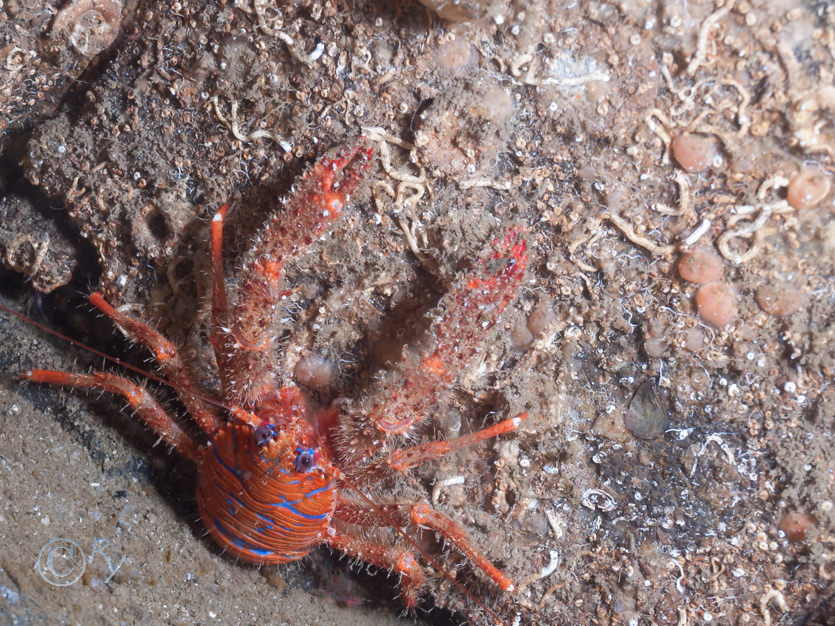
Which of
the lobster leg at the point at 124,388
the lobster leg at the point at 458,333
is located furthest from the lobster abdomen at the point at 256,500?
the lobster leg at the point at 458,333

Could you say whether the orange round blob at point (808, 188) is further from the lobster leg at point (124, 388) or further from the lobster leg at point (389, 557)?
the lobster leg at point (124, 388)

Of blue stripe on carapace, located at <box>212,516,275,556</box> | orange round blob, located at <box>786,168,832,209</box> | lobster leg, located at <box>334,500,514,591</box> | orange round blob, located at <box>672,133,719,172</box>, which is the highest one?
orange round blob, located at <box>786,168,832,209</box>

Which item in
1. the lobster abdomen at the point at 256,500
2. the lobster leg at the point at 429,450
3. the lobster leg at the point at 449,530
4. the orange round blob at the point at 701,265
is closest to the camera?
the orange round blob at the point at 701,265

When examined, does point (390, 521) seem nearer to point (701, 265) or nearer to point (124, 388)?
point (124, 388)

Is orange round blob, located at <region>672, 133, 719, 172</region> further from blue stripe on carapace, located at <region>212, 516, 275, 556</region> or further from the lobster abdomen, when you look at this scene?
blue stripe on carapace, located at <region>212, 516, 275, 556</region>

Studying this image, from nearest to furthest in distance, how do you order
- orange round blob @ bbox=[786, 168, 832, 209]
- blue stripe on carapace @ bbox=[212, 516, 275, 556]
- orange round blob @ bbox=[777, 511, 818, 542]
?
orange round blob @ bbox=[786, 168, 832, 209], orange round blob @ bbox=[777, 511, 818, 542], blue stripe on carapace @ bbox=[212, 516, 275, 556]

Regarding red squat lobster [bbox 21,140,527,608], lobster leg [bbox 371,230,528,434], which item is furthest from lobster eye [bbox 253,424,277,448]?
lobster leg [bbox 371,230,528,434]

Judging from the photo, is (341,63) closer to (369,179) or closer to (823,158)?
(369,179)
